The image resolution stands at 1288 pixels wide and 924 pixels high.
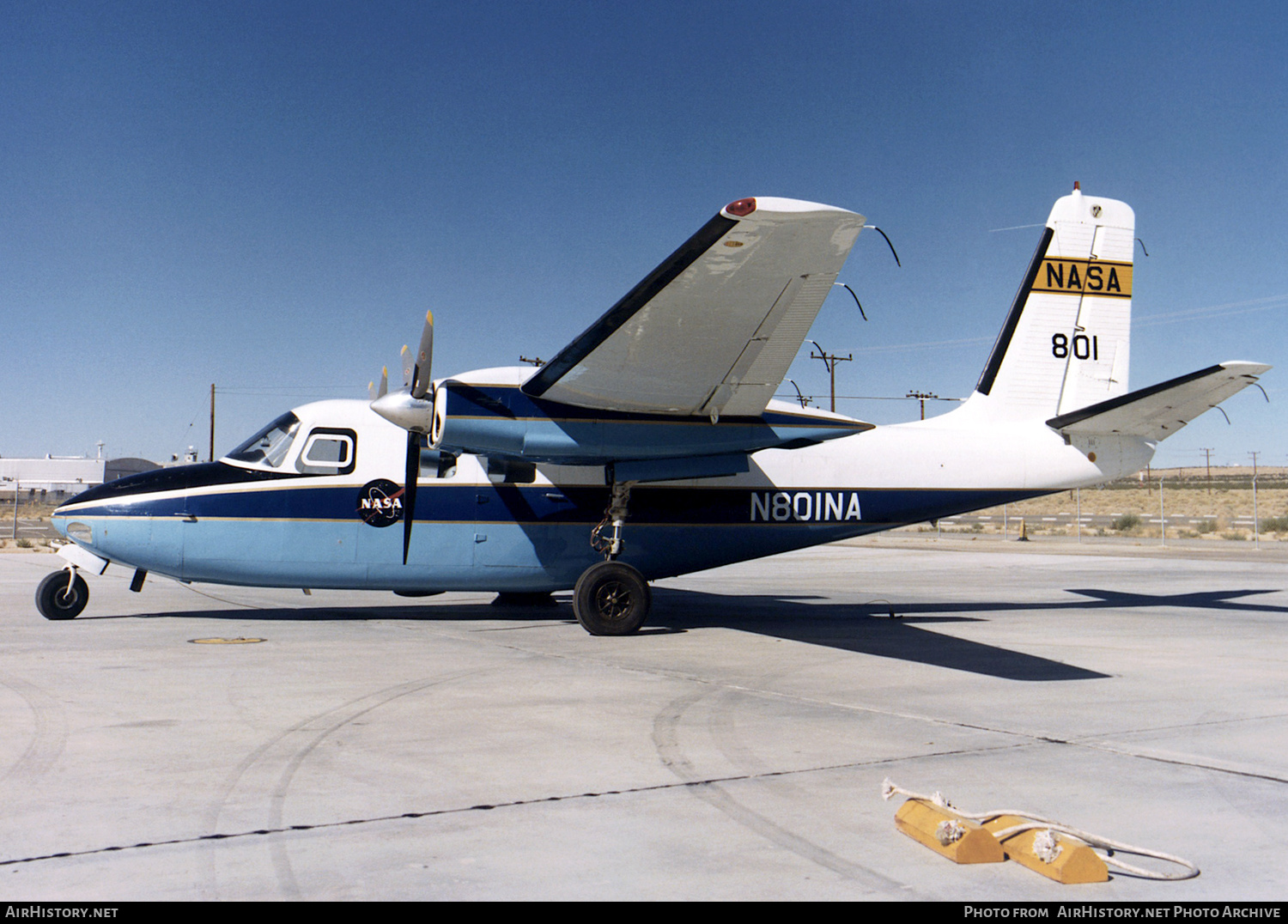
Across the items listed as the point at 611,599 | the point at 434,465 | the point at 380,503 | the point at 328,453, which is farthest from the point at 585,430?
the point at 328,453

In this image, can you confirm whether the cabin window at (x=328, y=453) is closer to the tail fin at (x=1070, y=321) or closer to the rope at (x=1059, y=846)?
the tail fin at (x=1070, y=321)

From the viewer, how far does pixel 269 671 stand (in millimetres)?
8789

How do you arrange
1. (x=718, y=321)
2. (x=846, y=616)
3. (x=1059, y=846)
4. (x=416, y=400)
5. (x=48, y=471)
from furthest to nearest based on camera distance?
(x=48, y=471), (x=846, y=616), (x=416, y=400), (x=718, y=321), (x=1059, y=846)

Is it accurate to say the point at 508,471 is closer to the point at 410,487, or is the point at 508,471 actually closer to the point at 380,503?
the point at 410,487

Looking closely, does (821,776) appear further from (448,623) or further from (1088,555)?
(1088,555)

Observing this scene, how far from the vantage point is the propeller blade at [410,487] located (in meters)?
12.4

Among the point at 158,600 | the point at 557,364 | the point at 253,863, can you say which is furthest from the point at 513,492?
the point at 253,863

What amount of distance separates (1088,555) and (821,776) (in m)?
29.6

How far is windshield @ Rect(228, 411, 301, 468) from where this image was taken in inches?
509

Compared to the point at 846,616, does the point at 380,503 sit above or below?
above

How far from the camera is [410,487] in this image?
→ 41.3ft

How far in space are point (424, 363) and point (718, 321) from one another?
4055mm

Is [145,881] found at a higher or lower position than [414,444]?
lower

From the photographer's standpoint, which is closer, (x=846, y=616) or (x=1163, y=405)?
(x=1163, y=405)
